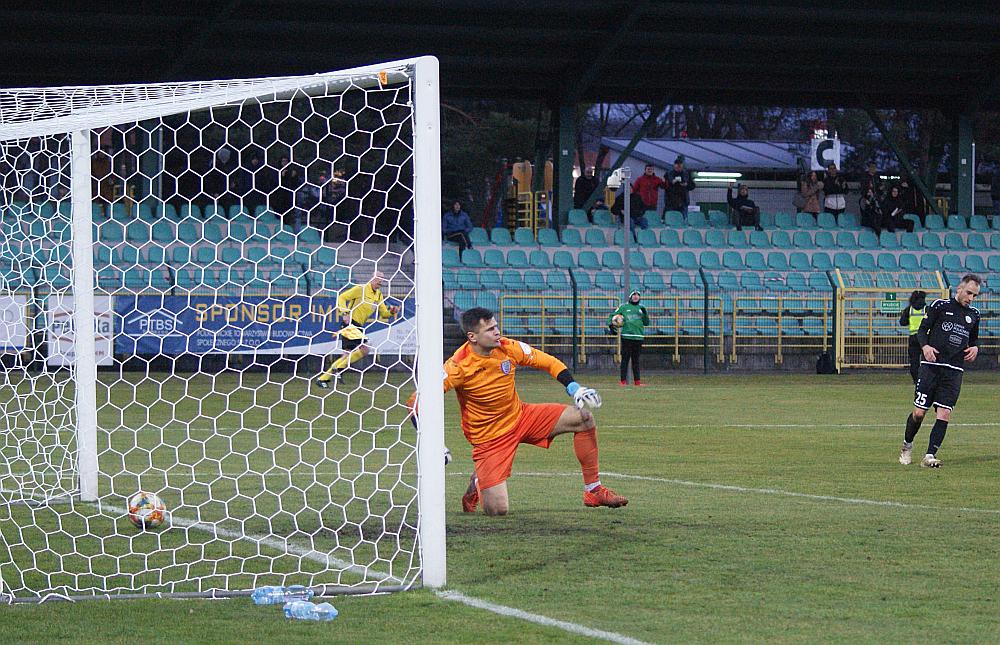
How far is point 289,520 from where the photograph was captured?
8406mm

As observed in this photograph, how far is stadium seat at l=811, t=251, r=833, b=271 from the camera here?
107ft

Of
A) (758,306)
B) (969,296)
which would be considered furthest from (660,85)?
(969,296)

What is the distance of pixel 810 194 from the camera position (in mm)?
36219

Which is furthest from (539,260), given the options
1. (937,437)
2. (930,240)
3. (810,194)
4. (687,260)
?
(937,437)

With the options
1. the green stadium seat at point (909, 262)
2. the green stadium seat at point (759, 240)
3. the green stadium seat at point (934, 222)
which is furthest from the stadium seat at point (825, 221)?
the green stadium seat at point (909, 262)

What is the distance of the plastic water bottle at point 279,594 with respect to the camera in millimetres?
6031

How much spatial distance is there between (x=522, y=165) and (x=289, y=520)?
30.7m

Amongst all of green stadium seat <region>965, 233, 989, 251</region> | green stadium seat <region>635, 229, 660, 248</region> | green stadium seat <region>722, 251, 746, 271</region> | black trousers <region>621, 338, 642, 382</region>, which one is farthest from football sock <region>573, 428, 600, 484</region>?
green stadium seat <region>965, 233, 989, 251</region>

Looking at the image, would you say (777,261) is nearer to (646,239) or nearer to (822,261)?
(822,261)

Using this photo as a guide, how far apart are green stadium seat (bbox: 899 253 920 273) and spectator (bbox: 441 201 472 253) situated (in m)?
10.5

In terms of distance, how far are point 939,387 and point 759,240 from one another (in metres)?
21.8

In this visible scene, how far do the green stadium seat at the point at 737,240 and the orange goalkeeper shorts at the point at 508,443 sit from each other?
25.2 m

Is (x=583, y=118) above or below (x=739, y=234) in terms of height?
above

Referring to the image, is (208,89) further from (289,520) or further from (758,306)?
(758,306)
